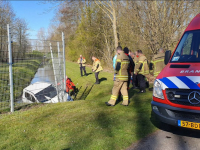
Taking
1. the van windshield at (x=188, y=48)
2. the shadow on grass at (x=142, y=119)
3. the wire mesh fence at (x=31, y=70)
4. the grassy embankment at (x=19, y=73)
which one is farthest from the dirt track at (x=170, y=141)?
the grassy embankment at (x=19, y=73)

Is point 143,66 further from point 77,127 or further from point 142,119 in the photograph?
point 77,127

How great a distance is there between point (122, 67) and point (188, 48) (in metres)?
2.04

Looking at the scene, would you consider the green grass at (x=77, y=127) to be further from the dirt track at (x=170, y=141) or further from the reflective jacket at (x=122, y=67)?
the reflective jacket at (x=122, y=67)

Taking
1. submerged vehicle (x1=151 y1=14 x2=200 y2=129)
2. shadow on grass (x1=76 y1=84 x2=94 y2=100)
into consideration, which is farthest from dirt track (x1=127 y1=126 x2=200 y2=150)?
shadow on grass (x1=76 y1=84 x2=94 y2=100)

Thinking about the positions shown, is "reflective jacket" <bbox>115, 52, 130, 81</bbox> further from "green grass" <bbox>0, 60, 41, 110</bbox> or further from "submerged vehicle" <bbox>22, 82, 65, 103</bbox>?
"green grass" <bbox>0, 60, 41, 110</bbox>

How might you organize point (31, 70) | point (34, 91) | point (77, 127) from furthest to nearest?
point (31, 70) < point (34, 91) < point (77, 127)

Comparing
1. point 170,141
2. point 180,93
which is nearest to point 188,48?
point 180,93

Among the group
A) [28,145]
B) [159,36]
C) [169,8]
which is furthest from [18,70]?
[169,8]

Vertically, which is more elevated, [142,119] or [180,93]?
[180,93]

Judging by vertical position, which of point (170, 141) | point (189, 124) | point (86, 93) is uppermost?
point (189, 124)

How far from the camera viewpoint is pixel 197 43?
4.89 meters

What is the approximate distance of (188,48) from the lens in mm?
4938

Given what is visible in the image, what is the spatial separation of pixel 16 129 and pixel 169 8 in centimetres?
1259

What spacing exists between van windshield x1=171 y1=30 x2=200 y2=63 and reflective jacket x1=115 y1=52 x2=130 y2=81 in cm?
169
